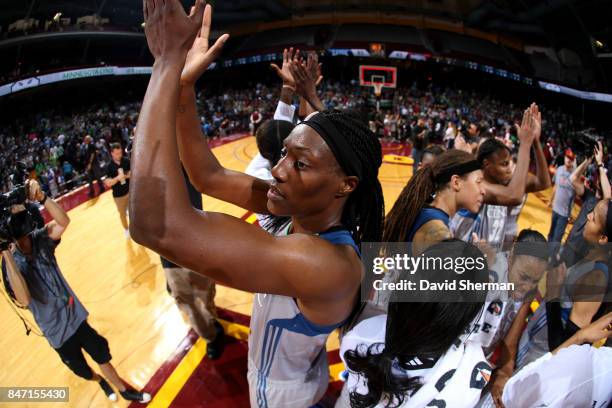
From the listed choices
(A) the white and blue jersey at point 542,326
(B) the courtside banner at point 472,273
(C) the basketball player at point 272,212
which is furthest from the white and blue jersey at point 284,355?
(A) the white and blue jersey at point 542,326

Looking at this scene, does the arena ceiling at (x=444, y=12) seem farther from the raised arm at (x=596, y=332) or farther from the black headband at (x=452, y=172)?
the raised arm at (x=596, y=332)

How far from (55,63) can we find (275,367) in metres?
10.4

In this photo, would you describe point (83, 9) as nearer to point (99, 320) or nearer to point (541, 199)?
point (99, 320)

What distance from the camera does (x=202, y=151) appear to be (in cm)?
151

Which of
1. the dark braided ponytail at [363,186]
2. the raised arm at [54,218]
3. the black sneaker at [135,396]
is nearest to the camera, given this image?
the dark braided ponytail at [363,186]

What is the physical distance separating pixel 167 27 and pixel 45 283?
7.60 ft

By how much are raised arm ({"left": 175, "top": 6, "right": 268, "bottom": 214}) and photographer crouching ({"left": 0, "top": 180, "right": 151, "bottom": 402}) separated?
1.45m

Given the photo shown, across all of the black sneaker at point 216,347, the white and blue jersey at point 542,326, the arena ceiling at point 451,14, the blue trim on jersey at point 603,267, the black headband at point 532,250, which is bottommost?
the black sneaker at point 216,347

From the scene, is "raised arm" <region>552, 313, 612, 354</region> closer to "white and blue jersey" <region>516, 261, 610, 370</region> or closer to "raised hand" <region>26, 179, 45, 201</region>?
"white and blue jersey" <region>516, 261, 610, 370</region>

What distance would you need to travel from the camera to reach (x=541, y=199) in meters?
7.48

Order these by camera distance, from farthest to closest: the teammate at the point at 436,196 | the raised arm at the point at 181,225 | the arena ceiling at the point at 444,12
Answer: the arena ceiling at the point at 444,12 → the teammate at the point at 436,196 → the raised arm at the point at 181,225

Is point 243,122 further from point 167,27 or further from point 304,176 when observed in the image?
point 167,27

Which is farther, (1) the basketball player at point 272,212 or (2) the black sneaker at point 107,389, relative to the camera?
(2) the black sneaker at point 107,389

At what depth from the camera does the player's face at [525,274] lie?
2340mm
